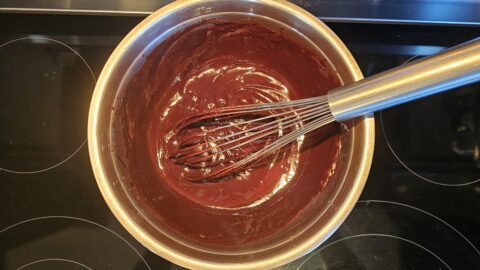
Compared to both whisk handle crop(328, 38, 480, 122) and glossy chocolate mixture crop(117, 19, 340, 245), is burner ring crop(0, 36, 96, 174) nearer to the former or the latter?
glossy chocolate mixture crop(117, 19, 340, 245)

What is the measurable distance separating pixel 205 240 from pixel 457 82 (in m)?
0.52

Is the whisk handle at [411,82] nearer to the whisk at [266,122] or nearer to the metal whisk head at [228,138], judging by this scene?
the whisk at [266,122]

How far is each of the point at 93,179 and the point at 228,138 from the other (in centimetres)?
31

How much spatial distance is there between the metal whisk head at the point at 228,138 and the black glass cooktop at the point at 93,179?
217 mm

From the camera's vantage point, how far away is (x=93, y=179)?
0.98 m

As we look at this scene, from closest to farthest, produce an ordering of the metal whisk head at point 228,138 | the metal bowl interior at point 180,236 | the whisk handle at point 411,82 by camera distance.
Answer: the whisk handle at point 411,82
the metal bowl interior at point 180,236
the metal whisk head at point 228,138

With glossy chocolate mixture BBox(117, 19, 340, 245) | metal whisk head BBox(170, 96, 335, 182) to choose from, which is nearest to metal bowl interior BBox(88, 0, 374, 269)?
glossy chocolate mixture BBox(117, 19, 340, 245)

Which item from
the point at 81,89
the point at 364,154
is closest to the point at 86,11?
the point at 81,89

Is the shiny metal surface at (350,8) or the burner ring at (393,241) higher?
the shiny metal surface at (350,8)

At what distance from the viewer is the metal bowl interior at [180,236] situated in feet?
2.63

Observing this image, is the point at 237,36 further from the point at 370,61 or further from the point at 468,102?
the point at 468,102

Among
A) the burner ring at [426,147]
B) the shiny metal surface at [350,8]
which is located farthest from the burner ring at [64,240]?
the burner ring at [426,147]

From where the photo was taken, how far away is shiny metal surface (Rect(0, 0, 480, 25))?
1001mm

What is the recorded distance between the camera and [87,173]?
98cm
